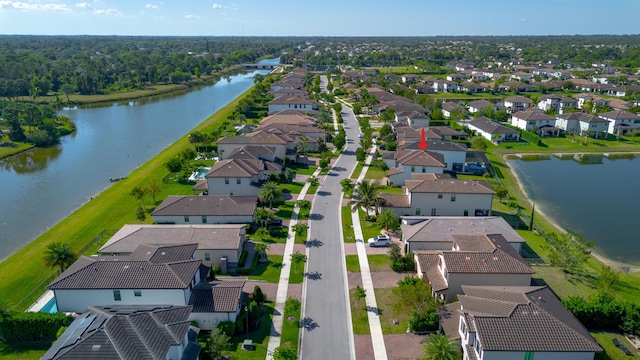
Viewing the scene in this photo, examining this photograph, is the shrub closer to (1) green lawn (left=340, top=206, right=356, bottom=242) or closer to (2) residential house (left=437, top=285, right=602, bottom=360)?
(1) green lawn (left=340, top=206, right=356, bottom=242)

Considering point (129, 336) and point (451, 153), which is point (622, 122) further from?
point (129, 336)

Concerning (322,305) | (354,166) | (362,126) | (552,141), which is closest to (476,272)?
(322,305)

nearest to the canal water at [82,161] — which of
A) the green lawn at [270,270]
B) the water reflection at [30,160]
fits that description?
the water reflection at [30,160]

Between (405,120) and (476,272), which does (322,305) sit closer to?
Result: (476,272)

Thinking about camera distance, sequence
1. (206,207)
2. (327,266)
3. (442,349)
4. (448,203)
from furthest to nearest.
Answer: (448,203) < (206,207) < (327,266) < (442,349)

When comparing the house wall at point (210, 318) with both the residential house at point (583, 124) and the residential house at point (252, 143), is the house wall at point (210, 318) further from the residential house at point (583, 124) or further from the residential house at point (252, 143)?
the residential house at point (583, 124)

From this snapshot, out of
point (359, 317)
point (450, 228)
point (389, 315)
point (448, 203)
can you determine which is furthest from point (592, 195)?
point (359, 317)
